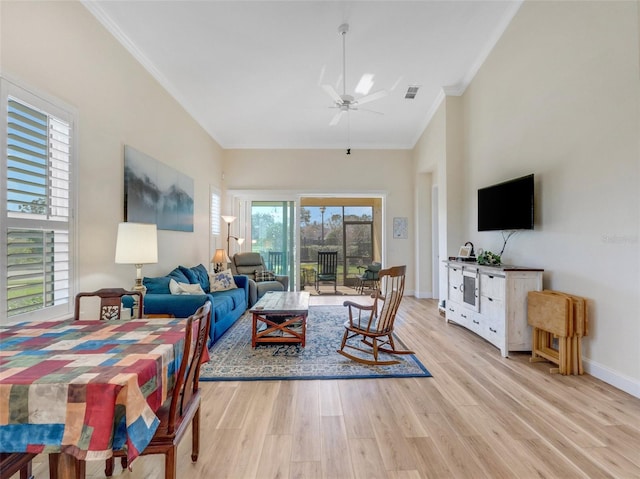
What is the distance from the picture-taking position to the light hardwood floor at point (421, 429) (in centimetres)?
157

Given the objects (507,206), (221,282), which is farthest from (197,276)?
(507,206)

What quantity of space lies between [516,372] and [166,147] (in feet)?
16.5

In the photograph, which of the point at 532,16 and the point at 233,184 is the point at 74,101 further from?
the point at 532,16

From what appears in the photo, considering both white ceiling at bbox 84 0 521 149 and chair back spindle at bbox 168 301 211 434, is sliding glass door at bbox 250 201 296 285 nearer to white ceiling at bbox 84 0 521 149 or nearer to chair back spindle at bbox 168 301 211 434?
white ceiling at bbox 84 0 521 149

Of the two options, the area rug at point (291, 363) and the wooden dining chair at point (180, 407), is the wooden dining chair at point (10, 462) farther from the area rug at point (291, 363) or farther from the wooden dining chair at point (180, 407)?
the area rug at point (291, 363)

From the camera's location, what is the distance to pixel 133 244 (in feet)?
7.51

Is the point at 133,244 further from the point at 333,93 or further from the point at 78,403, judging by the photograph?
the point at 333,93

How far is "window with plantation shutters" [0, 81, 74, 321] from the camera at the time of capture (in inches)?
74.1

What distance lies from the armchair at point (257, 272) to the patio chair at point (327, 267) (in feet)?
6.34

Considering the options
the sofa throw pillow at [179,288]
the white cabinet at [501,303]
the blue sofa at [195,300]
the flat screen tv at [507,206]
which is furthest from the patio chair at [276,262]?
the flat screen tv at [507,206]

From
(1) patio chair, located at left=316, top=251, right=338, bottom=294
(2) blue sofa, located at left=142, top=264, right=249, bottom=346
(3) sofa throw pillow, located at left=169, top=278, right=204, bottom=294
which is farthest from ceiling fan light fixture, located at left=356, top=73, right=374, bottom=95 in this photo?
(1) patio chair, located at left=316, top=251, right=338, bottom=294

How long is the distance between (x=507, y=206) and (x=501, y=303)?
1.24 m

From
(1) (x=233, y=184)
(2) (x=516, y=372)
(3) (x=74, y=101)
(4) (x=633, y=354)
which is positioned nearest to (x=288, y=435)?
(2) (x=516, y=372)

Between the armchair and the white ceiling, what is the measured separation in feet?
9.02
